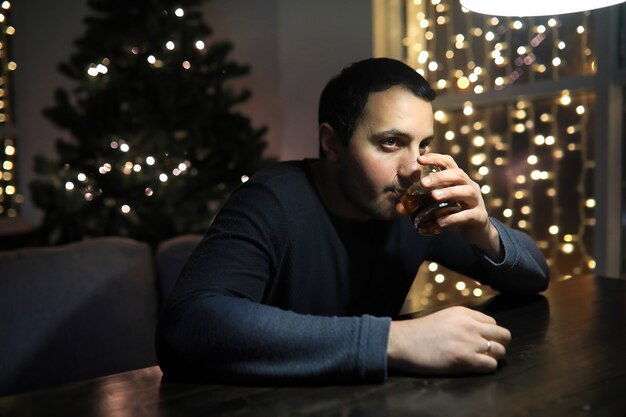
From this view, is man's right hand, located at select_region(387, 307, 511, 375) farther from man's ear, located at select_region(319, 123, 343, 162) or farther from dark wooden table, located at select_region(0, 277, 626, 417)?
man's ear, located at select_region(319, 123, 343, 162)

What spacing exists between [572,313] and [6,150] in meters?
4.05

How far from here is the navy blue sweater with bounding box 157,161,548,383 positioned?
83cm

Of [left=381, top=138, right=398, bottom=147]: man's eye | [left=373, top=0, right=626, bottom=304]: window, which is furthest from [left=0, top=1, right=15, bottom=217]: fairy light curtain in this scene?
[left=381, top=138, right=398, bottom=147]: man's eye

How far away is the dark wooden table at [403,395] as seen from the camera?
723mm

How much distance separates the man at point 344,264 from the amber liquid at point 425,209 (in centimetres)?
2

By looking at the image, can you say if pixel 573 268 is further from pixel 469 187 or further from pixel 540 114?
pixel 469 187

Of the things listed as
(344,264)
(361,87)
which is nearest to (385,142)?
(361,87)

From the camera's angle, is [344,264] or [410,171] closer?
[410,171]

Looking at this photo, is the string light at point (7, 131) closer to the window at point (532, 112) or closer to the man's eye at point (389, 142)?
the window at point (532, 112)

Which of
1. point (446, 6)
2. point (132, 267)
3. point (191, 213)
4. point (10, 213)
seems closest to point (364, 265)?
point (132, 267)

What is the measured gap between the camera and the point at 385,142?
3.80 ft

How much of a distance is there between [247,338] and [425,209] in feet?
1.30

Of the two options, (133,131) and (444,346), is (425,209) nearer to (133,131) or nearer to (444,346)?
(444,346)

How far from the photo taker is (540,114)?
2666mm
